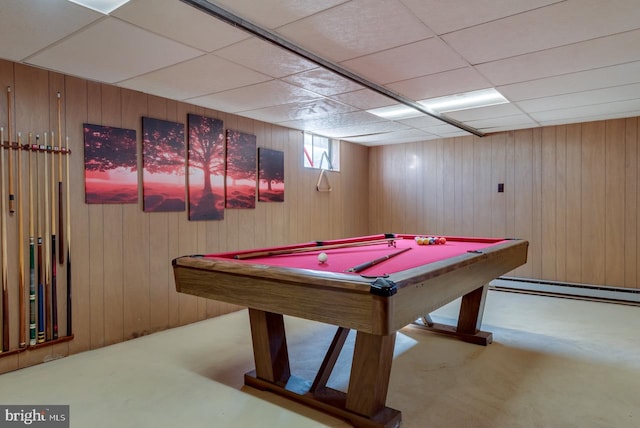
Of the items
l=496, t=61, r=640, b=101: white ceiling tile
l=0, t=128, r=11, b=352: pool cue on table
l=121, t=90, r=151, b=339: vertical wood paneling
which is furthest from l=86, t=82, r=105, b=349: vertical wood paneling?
l=496, t=61, r=640, b=101: white ceiling tile

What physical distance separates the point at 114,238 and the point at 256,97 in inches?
69.0

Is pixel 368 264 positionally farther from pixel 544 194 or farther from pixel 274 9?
pixel 544 194

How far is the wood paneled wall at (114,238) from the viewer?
2.82 meters

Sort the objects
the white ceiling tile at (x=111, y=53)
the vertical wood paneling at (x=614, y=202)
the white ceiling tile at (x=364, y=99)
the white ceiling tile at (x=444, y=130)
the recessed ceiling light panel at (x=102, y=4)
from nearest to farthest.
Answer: the recessed ceiling light panel at (x=102, y=4) < the white ceiling tile at (x=111, y=53) < the white ceiling tile at (x=364, y=99) < the vertical wood paneling at (x=614, y=202) < the white ceiling tile at (x=444, y=130)

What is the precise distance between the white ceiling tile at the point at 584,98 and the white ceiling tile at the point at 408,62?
1.52m

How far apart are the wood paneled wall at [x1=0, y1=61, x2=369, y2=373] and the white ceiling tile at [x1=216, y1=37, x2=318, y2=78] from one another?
132 centimetres

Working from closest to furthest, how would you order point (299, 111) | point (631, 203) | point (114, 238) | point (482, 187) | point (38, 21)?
point (38, 21) → point (114, 238) → point (299, 111) → point (631, 203) → point (482, 187)

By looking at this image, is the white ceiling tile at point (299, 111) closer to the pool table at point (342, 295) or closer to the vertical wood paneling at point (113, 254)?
the vertical wood paneling at point (113, 254)

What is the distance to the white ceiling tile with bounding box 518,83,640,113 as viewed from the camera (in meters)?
3.47

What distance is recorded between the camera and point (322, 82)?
3148mm

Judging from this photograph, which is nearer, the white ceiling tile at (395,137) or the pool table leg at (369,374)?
the pool table leg at (369,374)

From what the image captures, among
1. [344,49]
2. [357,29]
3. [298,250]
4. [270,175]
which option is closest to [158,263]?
[298,250]

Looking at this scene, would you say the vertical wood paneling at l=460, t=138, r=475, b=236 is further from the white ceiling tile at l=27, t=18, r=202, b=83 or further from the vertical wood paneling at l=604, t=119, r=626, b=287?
the white ceiling tile at l=27, t=18, r=202, b=83

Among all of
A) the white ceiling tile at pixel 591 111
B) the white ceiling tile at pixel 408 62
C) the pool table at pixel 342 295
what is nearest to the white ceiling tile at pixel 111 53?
the white ceiling tile at pixel 408 62
